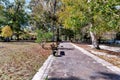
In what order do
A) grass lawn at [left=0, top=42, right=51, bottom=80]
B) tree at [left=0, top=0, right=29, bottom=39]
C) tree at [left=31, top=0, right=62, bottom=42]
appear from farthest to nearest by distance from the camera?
tree at [left=0, top=0, right=29, bottom=39], tree at [left=31, top=0, right=62, bottom=42], grass lawn at [left=0, top=42, right=51, bottom=80]

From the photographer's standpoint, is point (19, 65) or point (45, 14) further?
point (45, 14)

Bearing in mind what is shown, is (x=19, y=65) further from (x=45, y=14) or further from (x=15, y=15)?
(x=15, y=15)

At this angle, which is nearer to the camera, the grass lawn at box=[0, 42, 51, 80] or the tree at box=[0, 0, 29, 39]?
the grass lawn at box=[0, 42, 51, 80]

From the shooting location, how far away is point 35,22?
61.6 metres

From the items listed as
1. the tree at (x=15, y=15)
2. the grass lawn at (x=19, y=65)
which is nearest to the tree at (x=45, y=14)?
the tree at (x=15, y=15)

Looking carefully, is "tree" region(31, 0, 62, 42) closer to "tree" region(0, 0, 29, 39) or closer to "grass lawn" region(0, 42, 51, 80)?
"tree" region(0, 0, 29, 39)

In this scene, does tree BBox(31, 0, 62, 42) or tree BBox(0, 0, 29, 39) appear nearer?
tree BBox(31, 0, 62, 42)

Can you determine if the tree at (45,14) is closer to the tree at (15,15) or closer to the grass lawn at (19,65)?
the tree at (15,15)

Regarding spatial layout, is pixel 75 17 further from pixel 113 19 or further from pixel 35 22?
pixel 35 22

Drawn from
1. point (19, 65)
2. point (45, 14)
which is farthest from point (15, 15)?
point (19, 65)

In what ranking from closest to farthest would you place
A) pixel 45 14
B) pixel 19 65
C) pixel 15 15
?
pixel 19 65
pixel 45 14
pixel 15 15

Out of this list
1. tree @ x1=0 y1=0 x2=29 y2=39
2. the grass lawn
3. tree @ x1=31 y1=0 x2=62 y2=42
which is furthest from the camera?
tree @ x1=0 y1=0 x2=29 y2=39

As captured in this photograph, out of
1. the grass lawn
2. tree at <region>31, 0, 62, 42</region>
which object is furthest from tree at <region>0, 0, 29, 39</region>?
the grass lawn

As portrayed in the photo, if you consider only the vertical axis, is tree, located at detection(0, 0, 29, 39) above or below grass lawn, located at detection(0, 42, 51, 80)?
above
